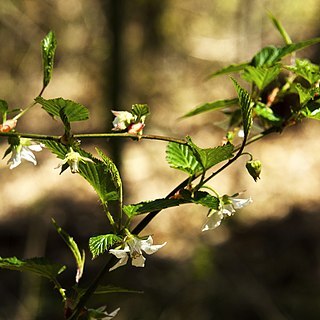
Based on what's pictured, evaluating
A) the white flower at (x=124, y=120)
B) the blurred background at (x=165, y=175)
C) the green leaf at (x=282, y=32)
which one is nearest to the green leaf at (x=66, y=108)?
the white flower at (x=124, y=120)

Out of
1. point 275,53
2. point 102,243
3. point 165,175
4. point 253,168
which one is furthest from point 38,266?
point 165,175

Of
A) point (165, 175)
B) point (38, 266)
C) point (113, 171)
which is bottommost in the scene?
point (165, 175)

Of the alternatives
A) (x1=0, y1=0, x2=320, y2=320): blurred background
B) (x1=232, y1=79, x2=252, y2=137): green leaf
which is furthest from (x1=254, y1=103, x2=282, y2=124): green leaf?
(x1=0, y1=0, x2=320, y2=320): blurred background

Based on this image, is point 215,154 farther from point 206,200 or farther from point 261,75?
point 261,75

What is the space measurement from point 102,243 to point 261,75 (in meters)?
0.26

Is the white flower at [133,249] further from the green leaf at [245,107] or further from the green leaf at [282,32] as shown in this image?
the green leaf at [282,32]

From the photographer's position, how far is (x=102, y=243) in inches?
21.0

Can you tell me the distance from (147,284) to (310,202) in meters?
1.56

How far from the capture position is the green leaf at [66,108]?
561mm

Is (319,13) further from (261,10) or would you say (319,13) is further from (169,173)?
(169,173)

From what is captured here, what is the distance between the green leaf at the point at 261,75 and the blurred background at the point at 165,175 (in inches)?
123

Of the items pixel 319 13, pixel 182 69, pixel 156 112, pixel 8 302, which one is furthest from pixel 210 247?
pixel 319 13

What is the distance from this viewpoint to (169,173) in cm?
596

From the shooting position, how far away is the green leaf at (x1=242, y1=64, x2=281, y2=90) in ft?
2.21
